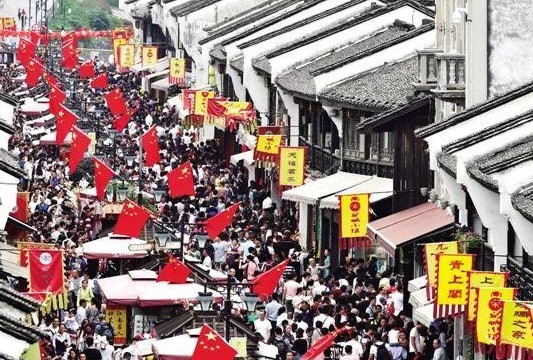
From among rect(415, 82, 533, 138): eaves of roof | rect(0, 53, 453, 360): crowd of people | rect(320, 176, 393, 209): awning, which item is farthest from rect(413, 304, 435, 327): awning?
rect(320, 176, 393, 209): awning

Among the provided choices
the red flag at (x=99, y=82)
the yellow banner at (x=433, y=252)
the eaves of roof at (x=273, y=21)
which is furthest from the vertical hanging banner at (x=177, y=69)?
the yellow banner at (x=433, y=252)

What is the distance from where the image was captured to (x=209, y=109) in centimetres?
8044

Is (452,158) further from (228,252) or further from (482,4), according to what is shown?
(228,252)

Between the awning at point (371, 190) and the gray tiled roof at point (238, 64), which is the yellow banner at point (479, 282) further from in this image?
the gray tiled roof at point (238, 64)

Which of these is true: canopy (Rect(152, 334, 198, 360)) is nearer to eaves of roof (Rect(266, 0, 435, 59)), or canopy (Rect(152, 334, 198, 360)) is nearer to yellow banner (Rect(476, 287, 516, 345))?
yellow banner (Rect(476, 287, 516, 345))

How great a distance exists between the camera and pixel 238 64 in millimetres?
82312

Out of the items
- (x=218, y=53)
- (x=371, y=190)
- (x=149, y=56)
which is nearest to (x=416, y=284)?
(x=371, y=190)

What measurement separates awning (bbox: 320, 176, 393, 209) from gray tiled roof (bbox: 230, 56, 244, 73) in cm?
2189

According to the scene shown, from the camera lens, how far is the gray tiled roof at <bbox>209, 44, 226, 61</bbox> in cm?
8838

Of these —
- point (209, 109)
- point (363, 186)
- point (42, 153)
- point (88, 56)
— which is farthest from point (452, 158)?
point (88, 56)

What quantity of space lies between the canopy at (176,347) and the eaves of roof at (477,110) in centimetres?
786

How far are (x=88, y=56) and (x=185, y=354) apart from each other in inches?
5232

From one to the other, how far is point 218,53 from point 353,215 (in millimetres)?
39072

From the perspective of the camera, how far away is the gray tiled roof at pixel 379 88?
193 ft
